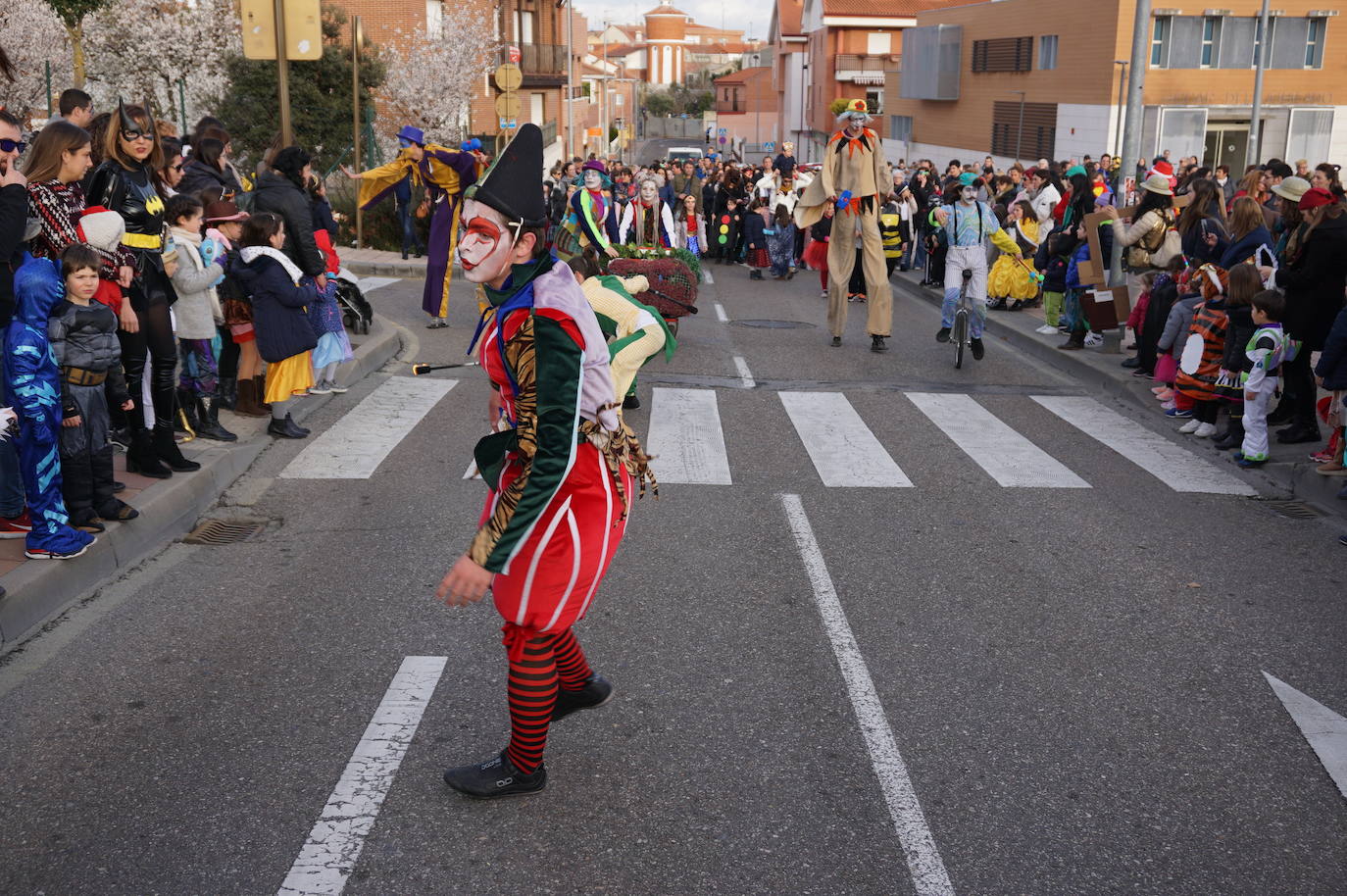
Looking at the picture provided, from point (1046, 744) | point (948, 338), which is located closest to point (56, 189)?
point (1046, 744)

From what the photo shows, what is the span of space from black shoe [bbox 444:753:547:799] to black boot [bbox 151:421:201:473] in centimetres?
451

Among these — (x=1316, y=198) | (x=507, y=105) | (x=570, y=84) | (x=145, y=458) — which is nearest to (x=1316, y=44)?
(x=570, y=84)

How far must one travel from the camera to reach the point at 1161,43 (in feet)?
136

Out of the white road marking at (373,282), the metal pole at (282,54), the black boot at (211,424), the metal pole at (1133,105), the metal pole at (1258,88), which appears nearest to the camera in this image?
A: the black boot at (211,424)

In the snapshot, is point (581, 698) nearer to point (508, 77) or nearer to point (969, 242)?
point (969, 242)

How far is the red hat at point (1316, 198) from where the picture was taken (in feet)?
31.3

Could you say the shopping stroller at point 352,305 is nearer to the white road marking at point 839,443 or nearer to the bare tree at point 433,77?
the white road marking at point 839,443

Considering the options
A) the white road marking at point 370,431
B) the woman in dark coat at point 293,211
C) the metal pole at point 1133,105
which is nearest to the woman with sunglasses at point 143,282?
the white road marking at point 370,431

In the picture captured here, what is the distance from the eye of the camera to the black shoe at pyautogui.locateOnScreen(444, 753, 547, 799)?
170 inches

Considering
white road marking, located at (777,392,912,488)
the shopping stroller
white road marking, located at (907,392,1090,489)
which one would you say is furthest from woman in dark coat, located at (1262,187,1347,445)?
the shopping stroller

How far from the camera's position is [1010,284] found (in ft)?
59.1

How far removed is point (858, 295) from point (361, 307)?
27.1 feet

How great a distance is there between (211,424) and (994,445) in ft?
19.5

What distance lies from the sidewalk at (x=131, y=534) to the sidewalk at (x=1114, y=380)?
24.0ft
